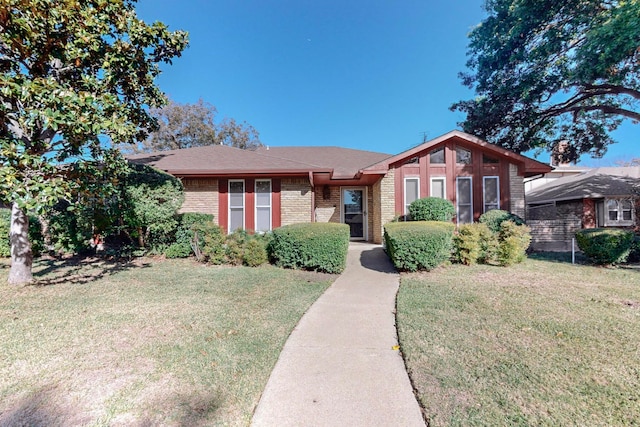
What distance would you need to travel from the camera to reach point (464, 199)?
11617 mm

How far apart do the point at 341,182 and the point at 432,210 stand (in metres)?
4.32

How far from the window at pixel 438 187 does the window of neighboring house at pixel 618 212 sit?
30.2 feet

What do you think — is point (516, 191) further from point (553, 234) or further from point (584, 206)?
point (584, 206)

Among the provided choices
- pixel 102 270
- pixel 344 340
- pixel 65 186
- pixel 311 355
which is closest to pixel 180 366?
pixel 311 355

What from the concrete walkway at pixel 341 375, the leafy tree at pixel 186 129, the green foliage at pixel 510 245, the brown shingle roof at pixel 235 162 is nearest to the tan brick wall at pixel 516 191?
the green foliage at pixel 510 245

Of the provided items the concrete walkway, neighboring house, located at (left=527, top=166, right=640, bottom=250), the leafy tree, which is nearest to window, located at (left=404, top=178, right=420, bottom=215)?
neighboring house, located at (left=527, top=166, right=640, bottom=250)

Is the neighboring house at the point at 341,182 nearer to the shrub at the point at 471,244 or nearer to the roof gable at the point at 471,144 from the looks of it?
the roof gable at the point at 471,144

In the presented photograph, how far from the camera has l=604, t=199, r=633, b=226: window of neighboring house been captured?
13.3m

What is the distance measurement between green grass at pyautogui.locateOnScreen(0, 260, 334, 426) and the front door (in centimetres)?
735

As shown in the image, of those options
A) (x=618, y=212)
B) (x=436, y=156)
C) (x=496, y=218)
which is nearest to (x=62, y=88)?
(x=436, y=156)

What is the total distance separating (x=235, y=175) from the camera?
1052 centimetres

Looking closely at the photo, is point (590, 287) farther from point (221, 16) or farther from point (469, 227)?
point (221, 16)

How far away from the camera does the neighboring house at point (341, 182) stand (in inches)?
422

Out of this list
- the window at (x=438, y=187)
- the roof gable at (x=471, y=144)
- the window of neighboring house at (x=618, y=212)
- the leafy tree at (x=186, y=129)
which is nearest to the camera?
the roof gable at (x=471, y=144)
